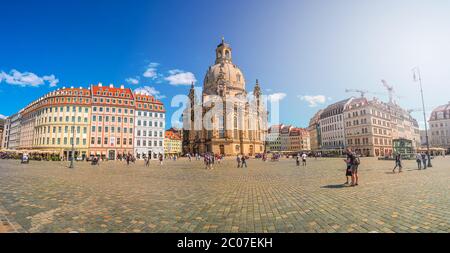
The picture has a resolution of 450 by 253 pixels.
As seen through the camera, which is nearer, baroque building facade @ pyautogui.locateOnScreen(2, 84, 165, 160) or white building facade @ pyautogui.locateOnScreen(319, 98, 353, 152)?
baroque building facade @ pyautogui.locateOnScreen(2, 84, 165, 160)

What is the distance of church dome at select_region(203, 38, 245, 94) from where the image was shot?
298 feet

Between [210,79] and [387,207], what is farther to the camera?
[210,79]

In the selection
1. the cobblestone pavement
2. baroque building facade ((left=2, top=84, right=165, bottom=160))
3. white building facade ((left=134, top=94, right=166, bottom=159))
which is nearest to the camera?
the cobblestone pavement

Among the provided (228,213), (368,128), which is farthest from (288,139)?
(228,213)

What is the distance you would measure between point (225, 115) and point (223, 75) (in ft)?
52.4

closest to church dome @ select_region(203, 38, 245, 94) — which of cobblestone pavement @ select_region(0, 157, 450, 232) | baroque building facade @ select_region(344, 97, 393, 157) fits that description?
baroque building facade @ select_region(344, 97, 393, 157)

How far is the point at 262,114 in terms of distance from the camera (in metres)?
101

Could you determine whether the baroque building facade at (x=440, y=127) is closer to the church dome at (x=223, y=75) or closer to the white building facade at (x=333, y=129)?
the white building facade at (x=333, y=129)

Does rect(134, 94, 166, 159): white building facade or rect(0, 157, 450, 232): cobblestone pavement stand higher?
rect(134, 94, 166, 159): white building facade

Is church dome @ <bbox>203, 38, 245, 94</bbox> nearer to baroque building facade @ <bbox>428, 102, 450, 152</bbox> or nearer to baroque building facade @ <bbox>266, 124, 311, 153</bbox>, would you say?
baroque building facade @ <bbox>266, 124, 311, 153</bbox>
